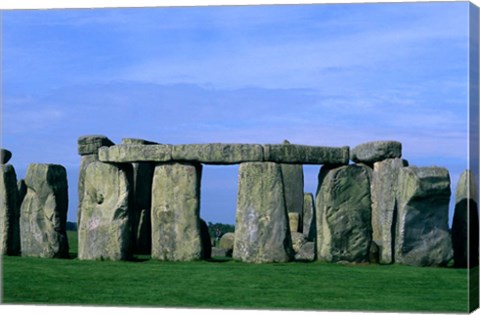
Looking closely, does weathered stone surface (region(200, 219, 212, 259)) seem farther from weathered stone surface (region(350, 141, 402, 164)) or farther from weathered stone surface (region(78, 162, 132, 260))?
weathered stone surface (region(350, 141, 402, 164))

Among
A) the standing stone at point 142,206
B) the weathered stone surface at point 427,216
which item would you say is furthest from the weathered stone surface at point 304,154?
the standing stone at point 142,206

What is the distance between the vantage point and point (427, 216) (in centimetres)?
1750

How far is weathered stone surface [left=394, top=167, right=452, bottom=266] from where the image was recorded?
1738 centimetres

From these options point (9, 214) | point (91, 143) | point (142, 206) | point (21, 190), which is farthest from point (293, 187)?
point (9, 214)

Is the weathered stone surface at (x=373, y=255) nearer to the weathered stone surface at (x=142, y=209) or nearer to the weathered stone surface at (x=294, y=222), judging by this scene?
the weathered stone surface at (x=294, y=222)

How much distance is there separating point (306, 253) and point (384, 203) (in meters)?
1.54

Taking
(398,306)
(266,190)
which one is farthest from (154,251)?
(398,306)

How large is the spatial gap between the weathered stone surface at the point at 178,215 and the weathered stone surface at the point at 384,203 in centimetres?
296

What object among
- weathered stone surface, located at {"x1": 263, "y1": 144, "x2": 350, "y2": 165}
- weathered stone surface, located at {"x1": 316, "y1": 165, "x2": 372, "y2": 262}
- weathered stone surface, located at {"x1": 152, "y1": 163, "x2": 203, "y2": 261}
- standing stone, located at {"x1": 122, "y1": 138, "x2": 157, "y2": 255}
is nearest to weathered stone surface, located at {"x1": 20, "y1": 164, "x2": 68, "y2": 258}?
weathered stone surface, located at {"x1": 152, "y1": 163, "x2": 203, "y2": 261}

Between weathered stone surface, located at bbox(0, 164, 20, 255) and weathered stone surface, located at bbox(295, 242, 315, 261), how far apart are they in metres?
4.75

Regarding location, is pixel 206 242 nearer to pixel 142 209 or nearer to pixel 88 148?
pixel 142 209

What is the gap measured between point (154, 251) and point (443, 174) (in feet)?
15.3

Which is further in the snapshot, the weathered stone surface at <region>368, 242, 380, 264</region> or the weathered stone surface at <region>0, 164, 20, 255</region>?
the weathered stone surface at <region>0, 164, 20, 255</region>

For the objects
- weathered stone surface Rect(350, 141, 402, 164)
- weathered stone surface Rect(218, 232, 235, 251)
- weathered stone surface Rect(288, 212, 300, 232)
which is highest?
weathered stone surface Rect(350, 141, 402, 164)
